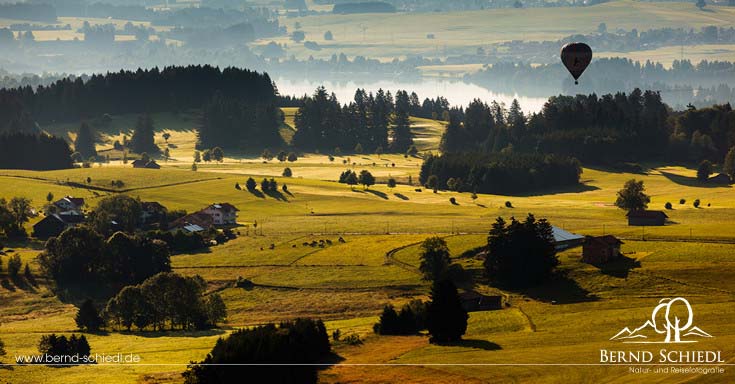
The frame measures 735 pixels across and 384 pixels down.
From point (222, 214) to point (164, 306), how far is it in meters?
39.7

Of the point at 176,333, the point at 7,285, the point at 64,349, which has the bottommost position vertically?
the point at 176,333

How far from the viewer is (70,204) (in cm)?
12888

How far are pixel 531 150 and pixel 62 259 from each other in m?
109

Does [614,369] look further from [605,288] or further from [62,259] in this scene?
[62,259]

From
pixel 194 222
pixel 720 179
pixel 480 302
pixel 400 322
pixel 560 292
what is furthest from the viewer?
pixel 720 179

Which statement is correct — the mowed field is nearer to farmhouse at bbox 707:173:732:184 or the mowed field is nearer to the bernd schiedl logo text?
the bernd schiedl logo text

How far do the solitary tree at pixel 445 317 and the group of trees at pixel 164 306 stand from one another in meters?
19.4

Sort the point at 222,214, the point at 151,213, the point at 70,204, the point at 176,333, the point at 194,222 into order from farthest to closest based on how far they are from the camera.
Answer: the point at 70,204
the point at 151,213
the point at 222,214
the point at 194,222
the point at 176,333

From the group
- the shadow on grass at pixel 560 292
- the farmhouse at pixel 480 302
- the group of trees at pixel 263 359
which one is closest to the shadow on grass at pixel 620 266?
the shadow on grass at pixel 560 292

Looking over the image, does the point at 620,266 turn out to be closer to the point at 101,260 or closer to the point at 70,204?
the point at 101,260

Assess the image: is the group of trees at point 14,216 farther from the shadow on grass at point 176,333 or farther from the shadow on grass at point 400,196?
the shadow on grass at point 400,196

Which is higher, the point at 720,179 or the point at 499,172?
the point at 720,179

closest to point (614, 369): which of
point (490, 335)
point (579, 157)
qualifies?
point (490, 335)

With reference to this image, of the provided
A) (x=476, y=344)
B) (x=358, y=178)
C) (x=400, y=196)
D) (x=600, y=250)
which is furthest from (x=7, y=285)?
(x=358, y=178)
